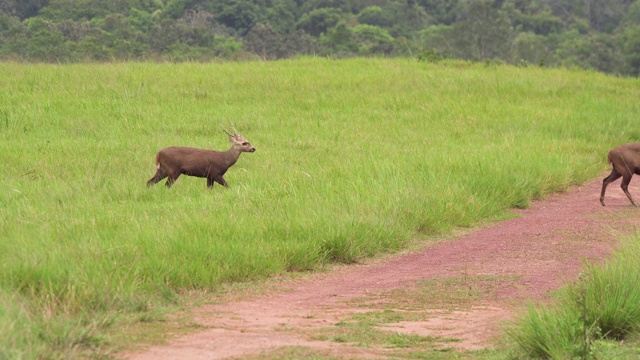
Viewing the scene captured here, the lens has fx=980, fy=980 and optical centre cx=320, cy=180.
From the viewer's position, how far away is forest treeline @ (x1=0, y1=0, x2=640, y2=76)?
1029 inches

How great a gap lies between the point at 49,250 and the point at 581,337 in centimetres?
347

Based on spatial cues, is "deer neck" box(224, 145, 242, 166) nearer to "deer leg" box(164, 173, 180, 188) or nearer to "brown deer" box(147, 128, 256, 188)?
"brown deer" box(147, 128, 256, 188)

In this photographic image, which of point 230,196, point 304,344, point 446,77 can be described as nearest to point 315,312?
point 304,344

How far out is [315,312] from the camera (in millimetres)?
6227

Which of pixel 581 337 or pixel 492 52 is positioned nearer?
pixel 581 337

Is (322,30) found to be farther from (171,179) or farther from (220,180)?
(171,179)

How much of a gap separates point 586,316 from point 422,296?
1.62 m

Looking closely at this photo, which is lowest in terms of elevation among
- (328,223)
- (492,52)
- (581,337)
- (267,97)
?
(492,52)

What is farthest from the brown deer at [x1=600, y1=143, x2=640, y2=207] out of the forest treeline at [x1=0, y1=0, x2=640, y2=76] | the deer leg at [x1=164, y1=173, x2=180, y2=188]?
the forest treeline at [x1=0, y1=0, x2=640, y2=76]

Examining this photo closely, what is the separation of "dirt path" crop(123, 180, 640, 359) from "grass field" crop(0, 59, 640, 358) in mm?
379

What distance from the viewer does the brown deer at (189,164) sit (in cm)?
1055

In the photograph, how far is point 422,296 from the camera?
6816mm

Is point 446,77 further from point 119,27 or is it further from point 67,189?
point 119,27

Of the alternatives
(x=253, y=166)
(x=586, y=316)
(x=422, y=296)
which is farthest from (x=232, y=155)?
(x=586, y=316)
